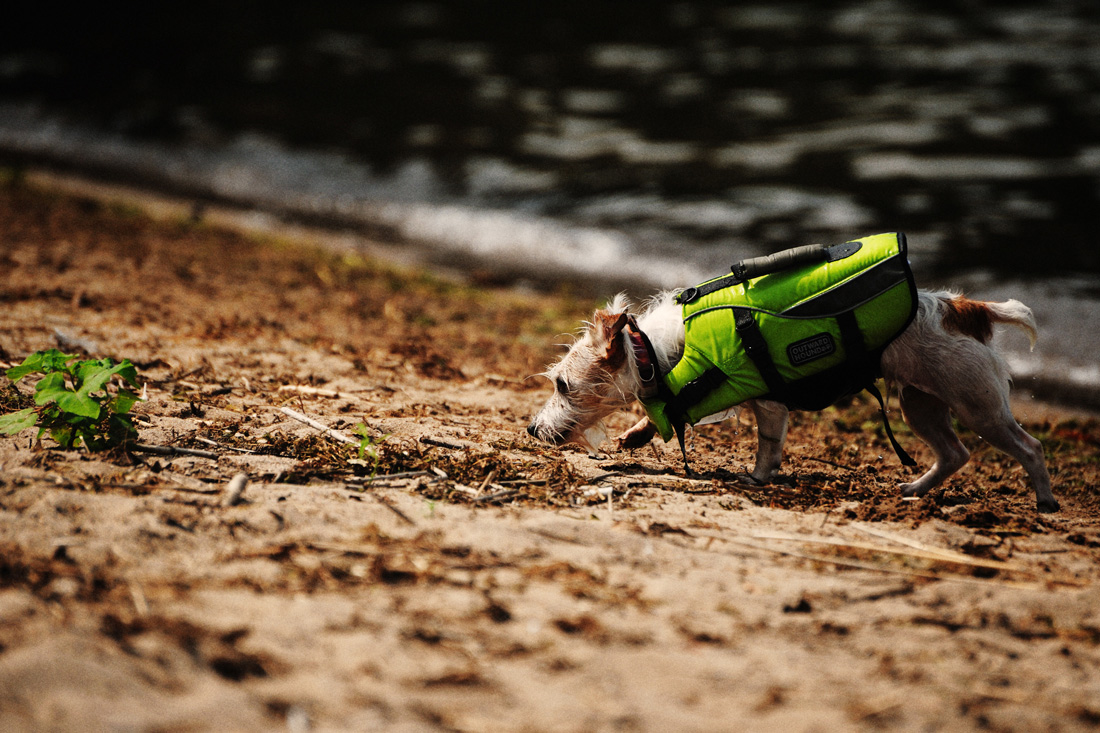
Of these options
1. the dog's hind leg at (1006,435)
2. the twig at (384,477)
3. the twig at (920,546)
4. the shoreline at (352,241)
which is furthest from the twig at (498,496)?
the shoreline at (352,241)

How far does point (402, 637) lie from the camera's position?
267 centimetres

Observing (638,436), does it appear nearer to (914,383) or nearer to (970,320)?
(914,383)

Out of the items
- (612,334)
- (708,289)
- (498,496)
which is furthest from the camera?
(612,334)

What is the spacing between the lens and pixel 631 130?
1395cm

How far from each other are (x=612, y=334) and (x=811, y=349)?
105 cm

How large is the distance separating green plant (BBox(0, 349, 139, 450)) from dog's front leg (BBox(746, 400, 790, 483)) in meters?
3.09

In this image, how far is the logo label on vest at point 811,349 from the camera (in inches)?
170

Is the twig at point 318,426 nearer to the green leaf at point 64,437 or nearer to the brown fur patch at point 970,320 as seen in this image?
the green leaf at point 64,437

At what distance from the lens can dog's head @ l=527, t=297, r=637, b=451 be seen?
4.72 metres

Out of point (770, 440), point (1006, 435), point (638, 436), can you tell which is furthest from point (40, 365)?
point (1006, 435)

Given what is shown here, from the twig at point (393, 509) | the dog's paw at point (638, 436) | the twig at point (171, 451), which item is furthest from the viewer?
the dog's paw at point (638, 436)

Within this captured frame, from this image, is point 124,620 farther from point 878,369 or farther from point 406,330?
point 406,330

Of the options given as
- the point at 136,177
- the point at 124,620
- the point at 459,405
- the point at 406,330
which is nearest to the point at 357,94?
the point at 136,177

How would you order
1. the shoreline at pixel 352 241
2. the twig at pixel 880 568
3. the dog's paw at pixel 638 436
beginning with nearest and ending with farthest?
1. the twig at pixel 880 568
2. the dog's paw at pixel 638 436
3. the shoreline at pixel 352 241
